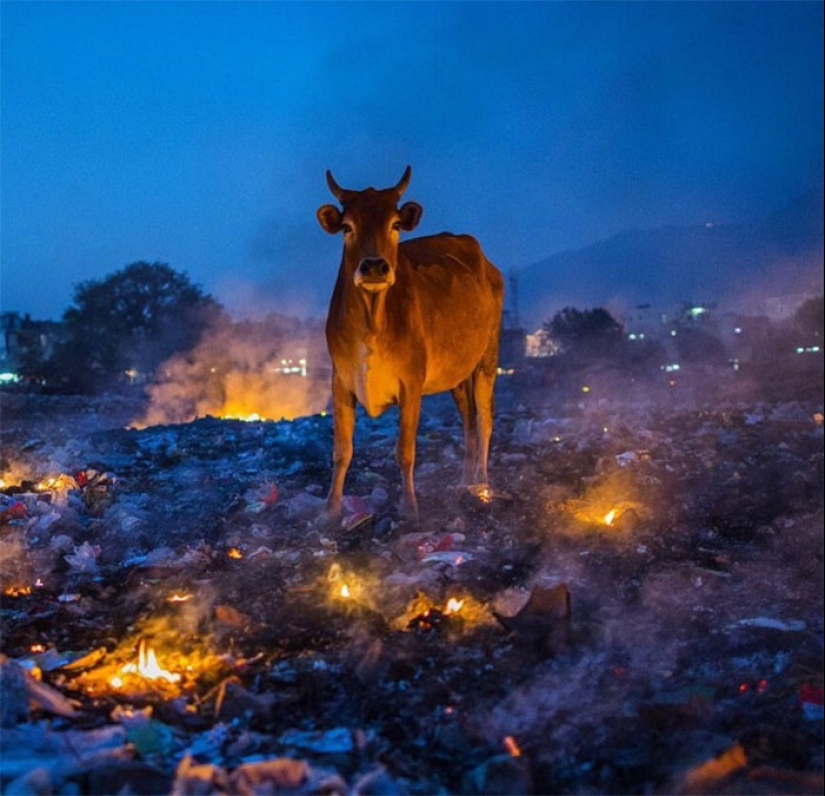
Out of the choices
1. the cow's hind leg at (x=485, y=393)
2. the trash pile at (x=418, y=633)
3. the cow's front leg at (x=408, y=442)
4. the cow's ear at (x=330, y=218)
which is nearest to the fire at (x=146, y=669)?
the trash pile at (x=418, y=633)

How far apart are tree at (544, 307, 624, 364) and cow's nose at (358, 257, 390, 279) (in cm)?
3077

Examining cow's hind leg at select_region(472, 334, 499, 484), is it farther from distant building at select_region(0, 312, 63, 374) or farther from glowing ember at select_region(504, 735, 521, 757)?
distant building at select_region(0, 312, 63, 374)

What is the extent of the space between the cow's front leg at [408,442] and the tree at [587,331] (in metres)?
29.7

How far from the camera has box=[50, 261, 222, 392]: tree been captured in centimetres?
2683

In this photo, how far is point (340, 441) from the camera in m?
6.09

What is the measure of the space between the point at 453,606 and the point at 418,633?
35 centimetres

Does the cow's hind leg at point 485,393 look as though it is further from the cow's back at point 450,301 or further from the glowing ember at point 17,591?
the glowing ember at point 17,591

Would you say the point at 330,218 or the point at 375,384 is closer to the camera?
the point at 330,218

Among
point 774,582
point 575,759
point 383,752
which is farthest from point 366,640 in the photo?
point 774,582

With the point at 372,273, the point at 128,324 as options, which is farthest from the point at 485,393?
the point at 128,324

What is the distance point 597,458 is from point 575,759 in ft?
19.3

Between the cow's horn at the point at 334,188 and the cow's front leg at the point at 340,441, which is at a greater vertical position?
the cow's horn at the point at 334,188

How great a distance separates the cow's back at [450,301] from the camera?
642 cm

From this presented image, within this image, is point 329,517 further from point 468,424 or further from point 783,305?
point 783,305
